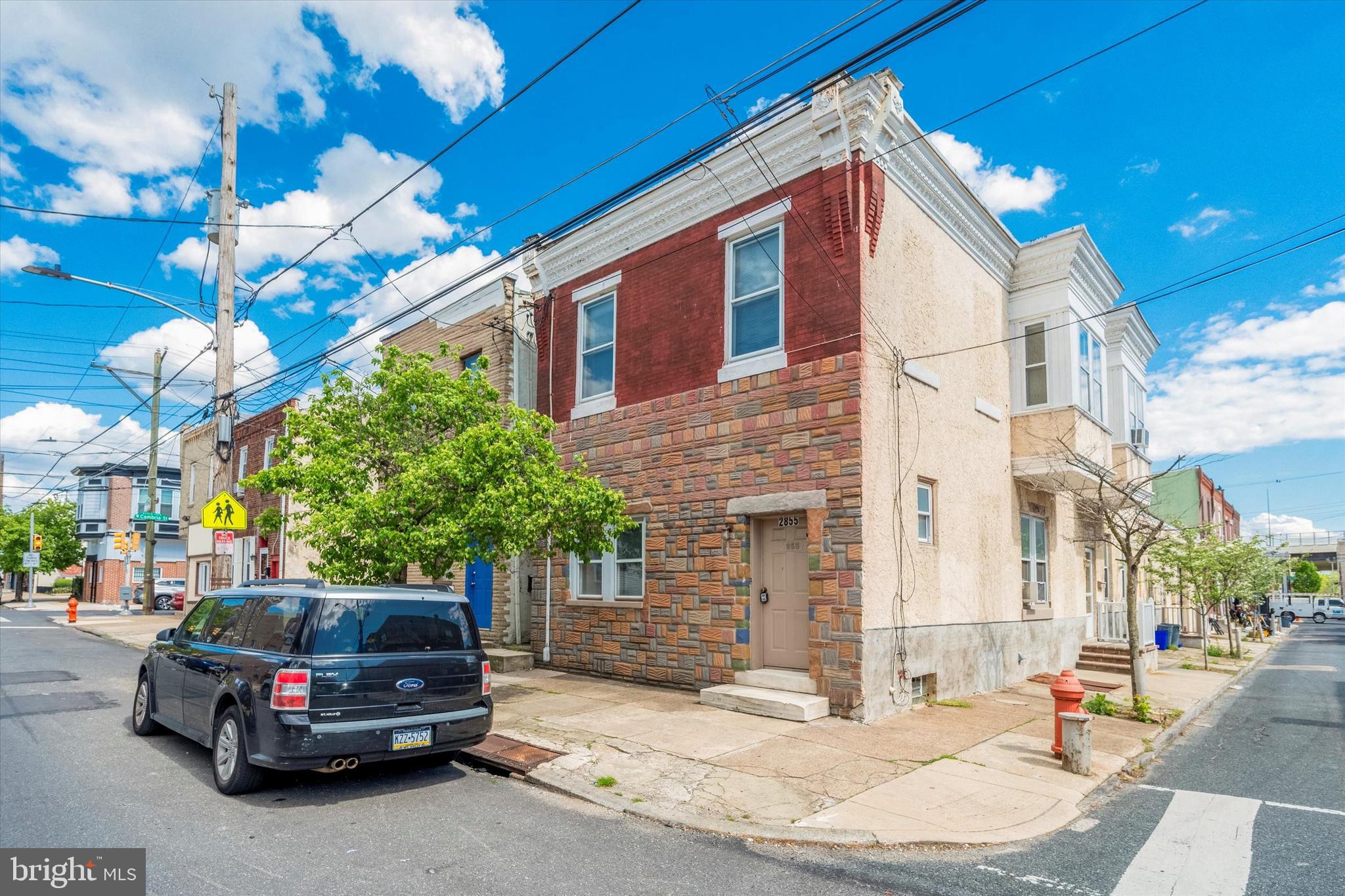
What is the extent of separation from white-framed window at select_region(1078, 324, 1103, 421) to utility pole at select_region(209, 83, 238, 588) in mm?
14925

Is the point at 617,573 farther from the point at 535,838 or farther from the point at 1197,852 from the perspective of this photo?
→ the point at 1197,852

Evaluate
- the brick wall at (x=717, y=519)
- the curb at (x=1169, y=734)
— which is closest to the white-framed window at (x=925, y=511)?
the brick wall at (x=717, y=519)

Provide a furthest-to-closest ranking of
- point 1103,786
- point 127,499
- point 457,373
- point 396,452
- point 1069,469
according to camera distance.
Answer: point 127,499 < point 457,373 < point 1069,469 < point 396,452 < point 1103,786

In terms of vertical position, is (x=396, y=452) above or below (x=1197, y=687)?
above

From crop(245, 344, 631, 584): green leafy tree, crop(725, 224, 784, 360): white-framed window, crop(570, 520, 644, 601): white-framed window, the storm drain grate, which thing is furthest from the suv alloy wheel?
crop(725, 224, 784, 360): white-framed window

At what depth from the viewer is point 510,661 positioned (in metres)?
13.9

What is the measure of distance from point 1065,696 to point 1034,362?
8213mm

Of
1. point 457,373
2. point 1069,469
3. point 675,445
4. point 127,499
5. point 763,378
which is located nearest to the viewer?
point 763,378

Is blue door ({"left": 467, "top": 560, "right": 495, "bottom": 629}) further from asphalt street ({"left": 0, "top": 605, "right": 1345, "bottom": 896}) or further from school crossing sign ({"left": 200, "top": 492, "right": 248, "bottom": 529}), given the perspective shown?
asphalt street ({"left": 0, "top": 605, "right": 1345, "bottom": 896})

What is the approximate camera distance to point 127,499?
5631cm

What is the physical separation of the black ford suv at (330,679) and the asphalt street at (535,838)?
0.41 m

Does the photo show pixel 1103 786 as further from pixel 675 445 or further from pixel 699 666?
pixel 675 445

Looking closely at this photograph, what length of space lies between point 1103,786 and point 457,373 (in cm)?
1411

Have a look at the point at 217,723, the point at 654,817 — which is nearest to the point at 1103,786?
the point at 654,817
